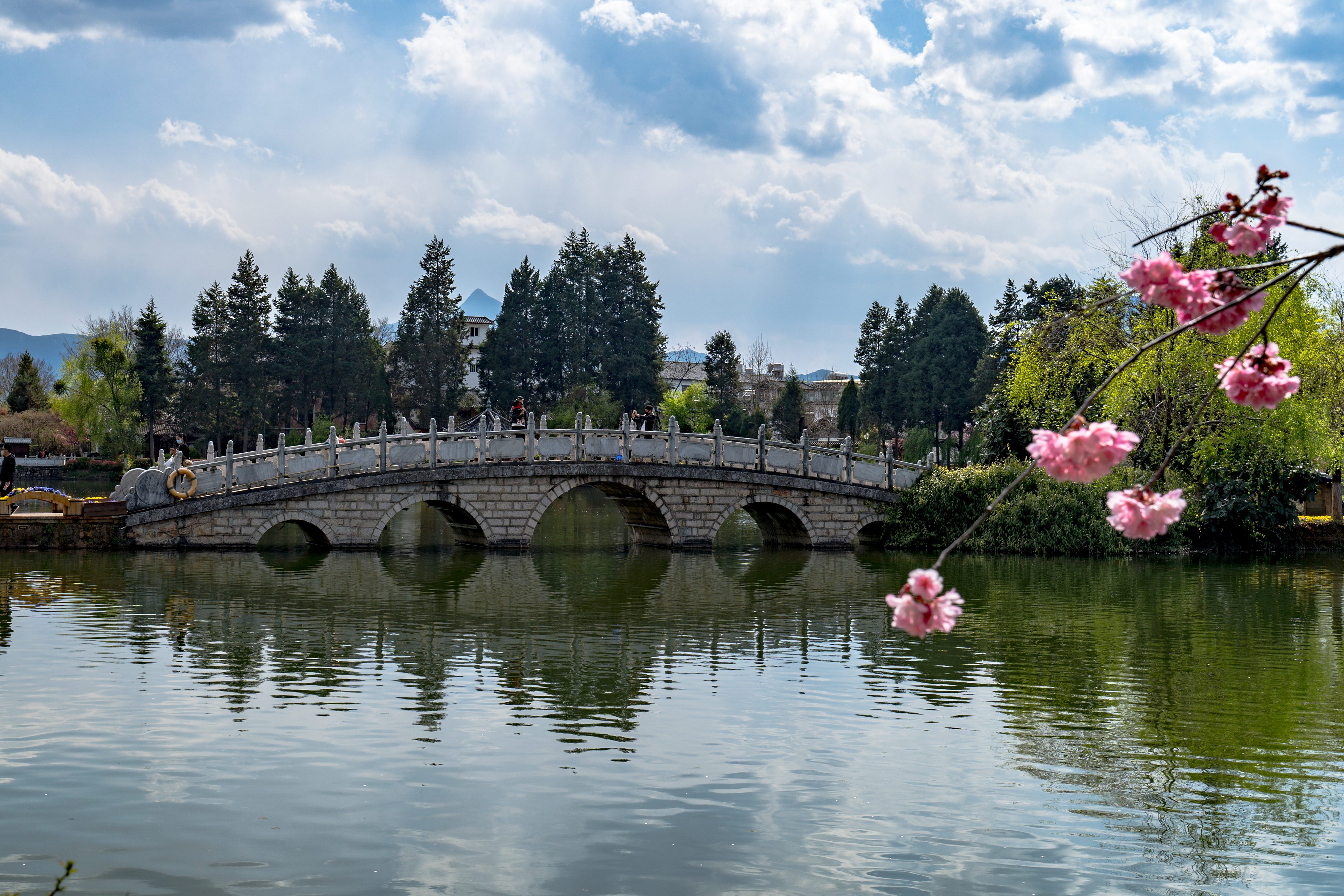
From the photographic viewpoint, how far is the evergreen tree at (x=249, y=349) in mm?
63062

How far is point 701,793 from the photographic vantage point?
348 inches

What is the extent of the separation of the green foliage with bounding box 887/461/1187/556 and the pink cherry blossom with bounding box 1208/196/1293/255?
74.4 ft

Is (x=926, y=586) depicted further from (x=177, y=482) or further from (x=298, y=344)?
(x=298, y=344)

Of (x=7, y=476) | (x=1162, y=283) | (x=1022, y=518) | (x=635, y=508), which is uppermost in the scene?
(x=1162, y=283)

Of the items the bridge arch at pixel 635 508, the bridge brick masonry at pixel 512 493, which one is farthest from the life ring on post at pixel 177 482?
the bridge arch at pixel 635 508

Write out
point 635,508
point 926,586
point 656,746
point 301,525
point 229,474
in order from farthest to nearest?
point 635,508 < point 301,525 < point 229,474 < point 656,746 < point 926,586

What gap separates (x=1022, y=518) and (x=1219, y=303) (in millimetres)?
24721

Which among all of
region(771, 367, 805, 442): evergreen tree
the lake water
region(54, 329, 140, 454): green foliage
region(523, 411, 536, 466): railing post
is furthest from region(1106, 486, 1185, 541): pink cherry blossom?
region(771, 367, 805, 442): evergreen tree

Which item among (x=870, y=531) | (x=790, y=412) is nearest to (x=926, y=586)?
(x=870, y=531)

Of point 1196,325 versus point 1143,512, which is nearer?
point 1196,325

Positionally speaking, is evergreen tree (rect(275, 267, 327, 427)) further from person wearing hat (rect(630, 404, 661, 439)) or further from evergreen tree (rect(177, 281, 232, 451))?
person wearing hat (rect(630, 404, 661, 439))

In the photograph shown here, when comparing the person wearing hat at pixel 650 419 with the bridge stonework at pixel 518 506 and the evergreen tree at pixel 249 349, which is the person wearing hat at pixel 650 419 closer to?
the bridge stonework at pixel 518 506

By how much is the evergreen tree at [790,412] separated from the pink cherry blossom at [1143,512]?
71.3 metres

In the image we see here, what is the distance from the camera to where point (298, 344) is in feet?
211
